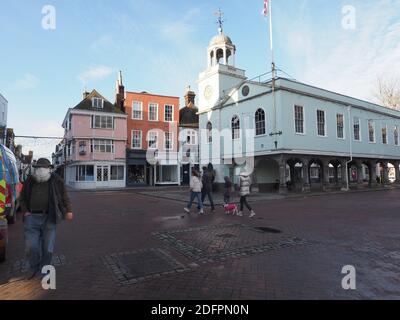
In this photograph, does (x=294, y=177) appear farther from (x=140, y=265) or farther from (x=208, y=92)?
(x=140, y=265)

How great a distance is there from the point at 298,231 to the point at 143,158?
2845 cm

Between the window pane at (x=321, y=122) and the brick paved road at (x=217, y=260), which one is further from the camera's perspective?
the window pane at (x=321, y=122)

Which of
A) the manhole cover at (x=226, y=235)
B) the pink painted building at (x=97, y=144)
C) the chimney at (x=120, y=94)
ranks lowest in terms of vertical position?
the manhole cover at (x=226, y=235)

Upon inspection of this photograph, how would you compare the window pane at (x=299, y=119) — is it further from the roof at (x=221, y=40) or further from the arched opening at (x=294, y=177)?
the roof at (x=221, y=40)

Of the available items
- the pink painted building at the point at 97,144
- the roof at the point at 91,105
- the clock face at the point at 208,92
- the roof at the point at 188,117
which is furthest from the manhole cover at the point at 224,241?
the roof at the point at 188,117

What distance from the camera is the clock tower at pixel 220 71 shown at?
2756 centimetres

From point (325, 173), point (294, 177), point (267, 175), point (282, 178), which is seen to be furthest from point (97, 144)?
point (325, 173)

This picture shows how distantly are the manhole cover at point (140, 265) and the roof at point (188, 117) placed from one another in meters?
32.3

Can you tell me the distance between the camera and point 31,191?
15.0 feet

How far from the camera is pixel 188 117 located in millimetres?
39906

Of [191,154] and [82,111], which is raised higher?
[82,111]
